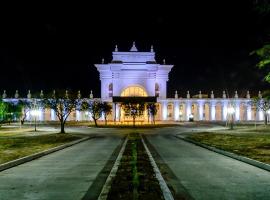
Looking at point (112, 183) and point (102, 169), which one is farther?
point (102, 169)

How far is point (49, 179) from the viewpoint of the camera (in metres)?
13.4

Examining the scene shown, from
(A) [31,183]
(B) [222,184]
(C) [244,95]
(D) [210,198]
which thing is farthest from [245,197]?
(C) [244,95]

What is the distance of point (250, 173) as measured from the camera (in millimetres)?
14852

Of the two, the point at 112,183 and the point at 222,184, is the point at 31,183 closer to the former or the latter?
the point at 112,183

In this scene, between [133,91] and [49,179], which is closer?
[49,179]

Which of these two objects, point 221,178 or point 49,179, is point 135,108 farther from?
point 49,179

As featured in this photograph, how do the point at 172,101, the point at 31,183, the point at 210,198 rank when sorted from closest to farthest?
1. the point at 210,198
2. the point at 31,183
3. the point at 172,101

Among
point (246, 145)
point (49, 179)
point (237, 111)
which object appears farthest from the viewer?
point (237, 111)

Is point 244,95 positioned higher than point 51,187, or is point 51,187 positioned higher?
point 244,95

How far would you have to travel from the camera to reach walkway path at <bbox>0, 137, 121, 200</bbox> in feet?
35.6

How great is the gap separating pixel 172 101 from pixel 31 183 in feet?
343

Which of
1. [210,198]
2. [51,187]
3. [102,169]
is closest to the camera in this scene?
[210,198]

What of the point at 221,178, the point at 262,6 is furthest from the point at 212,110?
the point at 221,178

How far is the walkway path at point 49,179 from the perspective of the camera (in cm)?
1085
